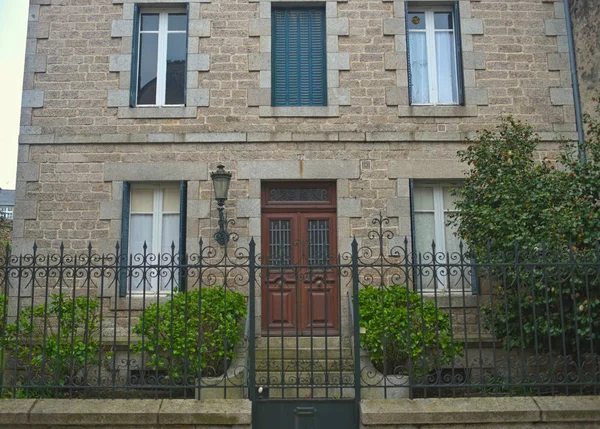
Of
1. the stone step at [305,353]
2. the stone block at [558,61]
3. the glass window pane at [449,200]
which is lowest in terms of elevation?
the stone step at [305,353]

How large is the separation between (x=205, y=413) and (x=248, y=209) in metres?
3.87

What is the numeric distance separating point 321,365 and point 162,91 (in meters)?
5.00

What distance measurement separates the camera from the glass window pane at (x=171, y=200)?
31.2ft

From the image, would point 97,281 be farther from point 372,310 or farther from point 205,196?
point 372,310

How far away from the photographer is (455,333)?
879 cm

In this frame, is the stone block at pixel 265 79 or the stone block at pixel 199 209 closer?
the stone block at pixel 199 209

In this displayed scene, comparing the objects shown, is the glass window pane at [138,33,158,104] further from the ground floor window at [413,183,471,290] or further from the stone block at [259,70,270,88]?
the ground floor window at [413,183,471,290]

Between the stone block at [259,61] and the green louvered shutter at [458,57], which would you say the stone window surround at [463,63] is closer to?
the green louvered shutter at [458,57]

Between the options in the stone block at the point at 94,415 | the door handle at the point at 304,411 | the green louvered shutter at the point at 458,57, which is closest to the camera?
the stone block at the point at 94,415

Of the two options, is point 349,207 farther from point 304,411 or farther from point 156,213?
point 304,411

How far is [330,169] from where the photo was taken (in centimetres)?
934

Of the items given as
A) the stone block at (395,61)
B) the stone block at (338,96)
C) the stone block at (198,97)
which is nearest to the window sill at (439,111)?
the stone block at (395,61)

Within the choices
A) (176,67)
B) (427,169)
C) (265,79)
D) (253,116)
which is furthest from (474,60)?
(176,67)

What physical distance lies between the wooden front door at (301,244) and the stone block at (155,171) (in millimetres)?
1055
